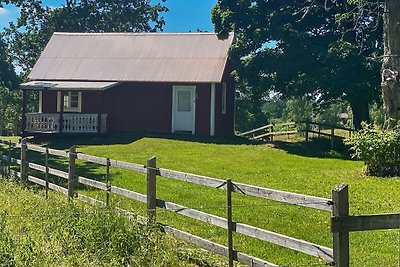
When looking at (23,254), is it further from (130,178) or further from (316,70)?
(316,70)

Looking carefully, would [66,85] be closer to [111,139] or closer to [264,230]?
[111,139]

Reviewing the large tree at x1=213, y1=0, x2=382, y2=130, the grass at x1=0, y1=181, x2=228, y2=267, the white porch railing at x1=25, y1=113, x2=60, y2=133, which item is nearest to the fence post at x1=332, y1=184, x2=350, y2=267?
the grass at x1=0, y1=181, x2=228, y2=267

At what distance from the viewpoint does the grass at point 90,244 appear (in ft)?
20.7

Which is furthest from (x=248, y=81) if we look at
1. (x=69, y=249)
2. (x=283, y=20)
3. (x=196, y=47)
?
(x=69, y=249)

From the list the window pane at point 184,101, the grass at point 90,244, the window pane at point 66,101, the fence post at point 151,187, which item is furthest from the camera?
the window pane at point 66,101

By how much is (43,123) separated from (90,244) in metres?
20.9

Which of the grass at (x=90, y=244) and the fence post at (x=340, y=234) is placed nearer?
the fence post at (x=340, y=234)

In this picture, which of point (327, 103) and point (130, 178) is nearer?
point (130, 178)

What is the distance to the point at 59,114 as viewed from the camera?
26562 millimetres

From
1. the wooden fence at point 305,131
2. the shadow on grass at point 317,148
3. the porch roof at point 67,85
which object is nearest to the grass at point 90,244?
the shadow on grass at point 317,148

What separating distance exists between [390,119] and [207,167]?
5860 mm

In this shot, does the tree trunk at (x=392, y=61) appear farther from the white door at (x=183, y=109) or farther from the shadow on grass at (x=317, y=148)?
the white door at (x=183, y=109)

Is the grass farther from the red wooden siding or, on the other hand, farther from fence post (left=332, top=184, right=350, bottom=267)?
the red wooden siding

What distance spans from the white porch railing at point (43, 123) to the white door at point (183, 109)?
5.84 m
